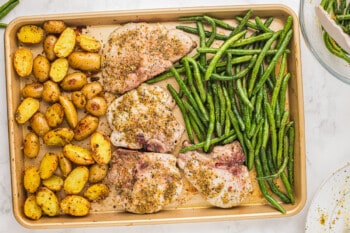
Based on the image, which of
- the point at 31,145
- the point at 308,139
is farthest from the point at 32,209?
the point at 308,139

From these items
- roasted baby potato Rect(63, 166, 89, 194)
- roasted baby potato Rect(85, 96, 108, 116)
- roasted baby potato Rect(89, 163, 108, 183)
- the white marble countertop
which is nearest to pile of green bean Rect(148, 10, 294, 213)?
the white marble countertop

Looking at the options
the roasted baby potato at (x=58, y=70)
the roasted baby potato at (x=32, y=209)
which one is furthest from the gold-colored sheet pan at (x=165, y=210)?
the roasted baby potato at (x=58, y=70)

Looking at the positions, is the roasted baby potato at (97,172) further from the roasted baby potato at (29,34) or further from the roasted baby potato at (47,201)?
the roasted baby potato at (29,34)

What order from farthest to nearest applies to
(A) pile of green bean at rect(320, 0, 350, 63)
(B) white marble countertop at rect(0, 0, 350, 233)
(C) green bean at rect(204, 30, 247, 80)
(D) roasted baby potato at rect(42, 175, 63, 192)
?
(B) white marble countertop at rect(0, 0, 350, 233), (D) roasted baby potato at rect(42, 175, 63, 192), (C) green bean at rect(204, 30, 247, 80), (A) pile of green bean at rect(320, 0, 350, 63)

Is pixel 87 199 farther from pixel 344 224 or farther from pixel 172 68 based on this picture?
pixel 344 224

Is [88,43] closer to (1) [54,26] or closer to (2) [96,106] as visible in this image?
(1) [54,26]

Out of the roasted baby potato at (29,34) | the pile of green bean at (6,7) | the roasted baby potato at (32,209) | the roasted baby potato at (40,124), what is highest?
the pile of green bean at (6,7)

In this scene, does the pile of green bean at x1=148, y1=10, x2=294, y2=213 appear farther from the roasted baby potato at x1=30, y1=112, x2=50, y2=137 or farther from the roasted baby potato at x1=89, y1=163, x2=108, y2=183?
the roasted baby potato at x1=30, y1=112, x2=50, y2=137
